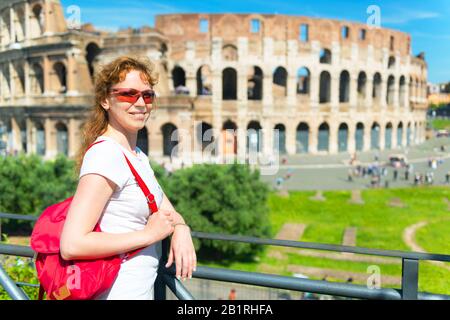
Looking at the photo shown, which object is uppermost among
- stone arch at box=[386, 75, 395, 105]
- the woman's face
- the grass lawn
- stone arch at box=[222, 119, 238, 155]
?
stone arch at box=[386, 75, 395, 105]

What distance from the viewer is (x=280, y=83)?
1602 inches

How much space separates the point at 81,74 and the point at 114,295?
3308cm

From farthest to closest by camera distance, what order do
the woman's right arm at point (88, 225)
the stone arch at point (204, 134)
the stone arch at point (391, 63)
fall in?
the stone arch at point (391, 63) < the stone arch at point (204, 134) < the woman's right arm at point (88, 225)

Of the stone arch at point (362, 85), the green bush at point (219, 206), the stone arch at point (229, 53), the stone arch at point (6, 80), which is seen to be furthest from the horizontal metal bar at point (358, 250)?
the stone arch at point (362, 85)

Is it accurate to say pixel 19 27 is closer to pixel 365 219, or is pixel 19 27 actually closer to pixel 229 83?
pixel 229 83

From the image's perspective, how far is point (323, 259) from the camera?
57.2 ft

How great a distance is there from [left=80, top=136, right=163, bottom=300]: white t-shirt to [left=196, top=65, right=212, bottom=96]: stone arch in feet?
121

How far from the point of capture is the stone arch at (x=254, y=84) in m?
40.9

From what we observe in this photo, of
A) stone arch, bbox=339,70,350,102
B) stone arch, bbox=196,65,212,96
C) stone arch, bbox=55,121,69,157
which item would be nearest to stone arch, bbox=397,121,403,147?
stone arch, bbox=339,70,350,102

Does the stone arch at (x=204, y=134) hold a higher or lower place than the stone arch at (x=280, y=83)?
lower

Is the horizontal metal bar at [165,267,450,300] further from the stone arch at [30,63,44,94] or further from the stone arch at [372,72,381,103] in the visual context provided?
the stone arch at [372,72,381,103]

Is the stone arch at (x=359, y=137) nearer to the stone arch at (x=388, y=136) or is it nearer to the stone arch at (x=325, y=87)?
the stone arch at (x=388, y=136)

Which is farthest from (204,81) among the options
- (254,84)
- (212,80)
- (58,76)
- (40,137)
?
(40,137)

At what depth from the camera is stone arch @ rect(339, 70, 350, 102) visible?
1612 inches
